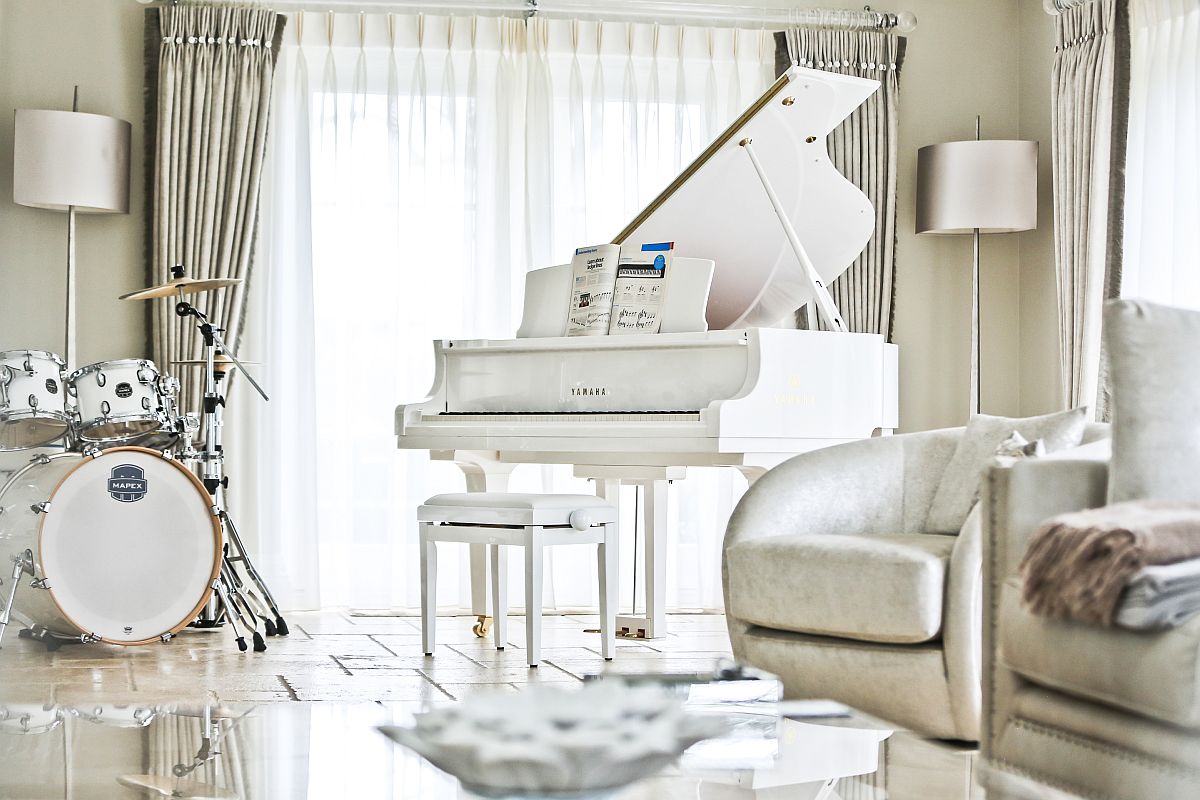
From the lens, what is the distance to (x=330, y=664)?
4094 millimetres

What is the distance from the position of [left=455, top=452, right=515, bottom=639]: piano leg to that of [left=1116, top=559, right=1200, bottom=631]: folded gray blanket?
294 centimetres

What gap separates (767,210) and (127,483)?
92.4 inches

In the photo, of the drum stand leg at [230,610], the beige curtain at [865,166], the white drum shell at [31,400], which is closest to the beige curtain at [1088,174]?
the beige curtain at [865,166]

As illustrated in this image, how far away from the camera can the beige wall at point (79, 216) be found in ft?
17.4

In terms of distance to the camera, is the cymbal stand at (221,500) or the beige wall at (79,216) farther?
the beige wall at (79,216)

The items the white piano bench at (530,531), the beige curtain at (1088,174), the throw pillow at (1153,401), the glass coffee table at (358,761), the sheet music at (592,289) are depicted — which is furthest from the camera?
the beige curtain at (1088,174)

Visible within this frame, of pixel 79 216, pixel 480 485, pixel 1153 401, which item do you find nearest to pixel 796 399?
pixel 480 485

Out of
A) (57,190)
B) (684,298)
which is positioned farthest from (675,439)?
(57,190)

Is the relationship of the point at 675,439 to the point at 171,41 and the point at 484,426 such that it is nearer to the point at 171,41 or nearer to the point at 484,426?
the point at 484,426

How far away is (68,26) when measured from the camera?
17.6ft

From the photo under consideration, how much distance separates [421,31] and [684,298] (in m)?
2.25

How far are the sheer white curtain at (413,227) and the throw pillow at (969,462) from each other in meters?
2.32

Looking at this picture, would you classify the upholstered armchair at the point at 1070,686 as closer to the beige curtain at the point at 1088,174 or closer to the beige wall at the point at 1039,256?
the beige curtain at the point at 1088,174

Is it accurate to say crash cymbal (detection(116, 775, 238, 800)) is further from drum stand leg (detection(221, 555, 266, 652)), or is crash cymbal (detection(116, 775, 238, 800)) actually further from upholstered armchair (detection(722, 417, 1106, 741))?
drum stand leg (detection(221, 555, 266, 652))
